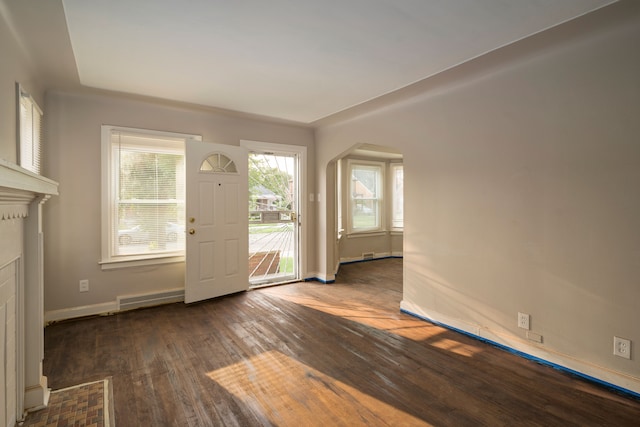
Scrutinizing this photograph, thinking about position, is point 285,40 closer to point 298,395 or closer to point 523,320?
point 298,395

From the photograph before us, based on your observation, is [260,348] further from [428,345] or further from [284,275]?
[284,275]

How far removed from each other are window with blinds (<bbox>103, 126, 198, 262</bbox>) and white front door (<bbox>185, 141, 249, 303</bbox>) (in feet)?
0.75

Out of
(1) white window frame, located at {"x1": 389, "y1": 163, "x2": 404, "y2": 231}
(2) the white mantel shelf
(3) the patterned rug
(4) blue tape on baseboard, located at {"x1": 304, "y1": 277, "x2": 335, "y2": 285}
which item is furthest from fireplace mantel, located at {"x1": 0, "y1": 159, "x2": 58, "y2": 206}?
(1) white window frame, located at {"x1": 389, "y1": 163, "x2": 404, "y2": 231}

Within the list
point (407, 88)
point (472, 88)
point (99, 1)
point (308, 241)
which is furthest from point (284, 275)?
point (99, 1)

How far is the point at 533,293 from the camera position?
8.70ft

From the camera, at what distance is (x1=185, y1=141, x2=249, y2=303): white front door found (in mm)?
3984

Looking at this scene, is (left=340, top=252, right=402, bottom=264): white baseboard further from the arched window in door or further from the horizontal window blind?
the horizontal window blind

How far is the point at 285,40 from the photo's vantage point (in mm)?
2322

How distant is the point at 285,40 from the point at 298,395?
2424 mm

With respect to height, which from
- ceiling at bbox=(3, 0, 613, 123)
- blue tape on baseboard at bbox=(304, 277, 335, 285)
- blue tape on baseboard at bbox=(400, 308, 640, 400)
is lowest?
blue tape on baseboard at bbox=(400, 308, 640, 400)

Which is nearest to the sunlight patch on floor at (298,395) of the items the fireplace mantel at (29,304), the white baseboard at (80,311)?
the fireplace mantel at (29,304)

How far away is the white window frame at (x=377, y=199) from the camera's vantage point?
695 cm

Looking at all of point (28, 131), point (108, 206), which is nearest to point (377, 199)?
point (108, 206)

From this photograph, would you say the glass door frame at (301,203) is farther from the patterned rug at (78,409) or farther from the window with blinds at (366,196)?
the patterned rug at (78,409)
